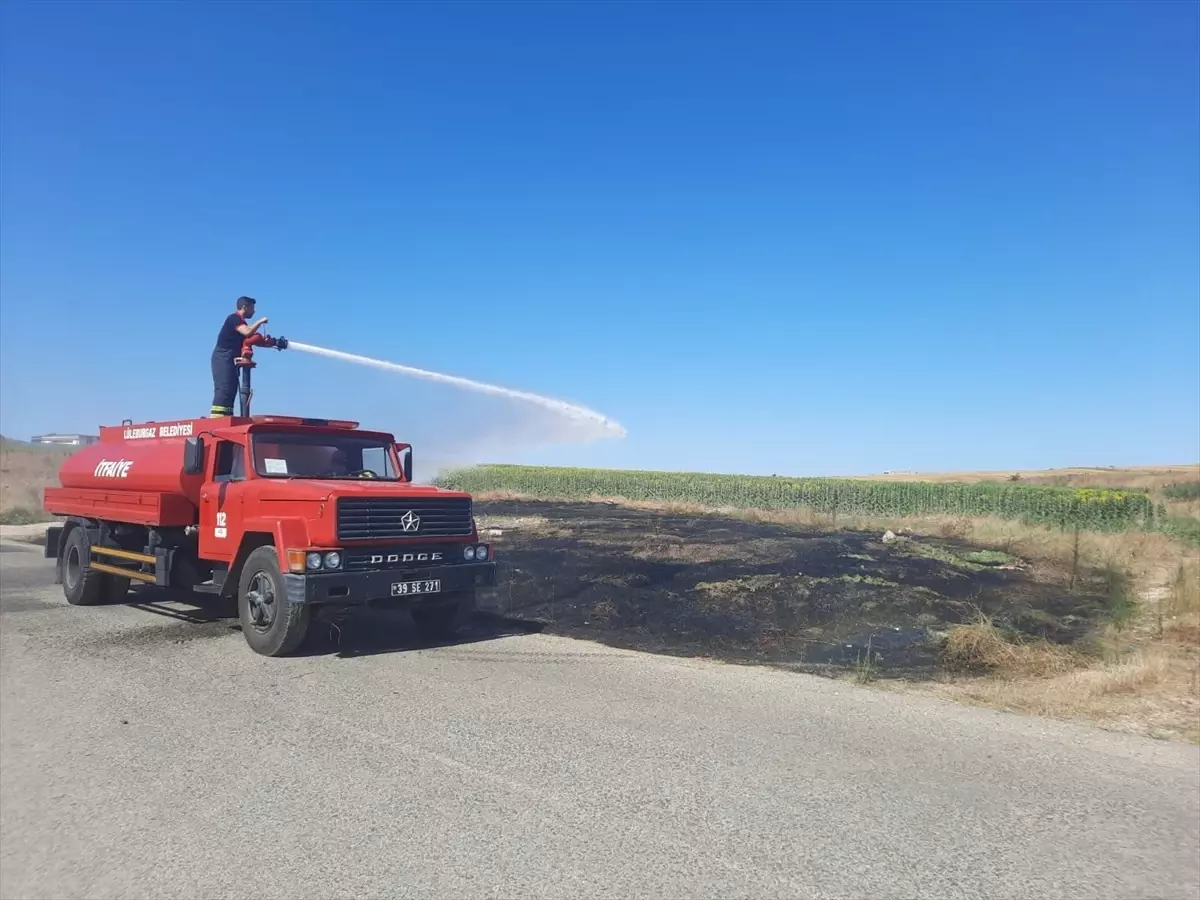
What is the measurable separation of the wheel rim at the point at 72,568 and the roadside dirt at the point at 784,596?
20.7 ft

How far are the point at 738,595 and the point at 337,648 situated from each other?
22.3ft

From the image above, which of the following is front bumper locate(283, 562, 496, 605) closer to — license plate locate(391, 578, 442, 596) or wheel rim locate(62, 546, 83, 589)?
license plate locate(391, 578, 442, 596)

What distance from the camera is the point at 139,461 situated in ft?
36.9

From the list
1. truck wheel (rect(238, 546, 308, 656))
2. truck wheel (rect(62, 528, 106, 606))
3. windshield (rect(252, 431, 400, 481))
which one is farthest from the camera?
truck wheel (rect(62, 528, 106, 606))

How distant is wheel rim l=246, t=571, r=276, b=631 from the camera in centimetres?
868

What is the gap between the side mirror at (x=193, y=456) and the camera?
31.9ft

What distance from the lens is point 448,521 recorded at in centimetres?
946

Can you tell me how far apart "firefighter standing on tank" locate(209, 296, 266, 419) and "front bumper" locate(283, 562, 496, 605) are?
13.7ft

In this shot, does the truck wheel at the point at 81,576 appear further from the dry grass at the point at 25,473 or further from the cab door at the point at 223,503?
the dry grass at the point at 25,473

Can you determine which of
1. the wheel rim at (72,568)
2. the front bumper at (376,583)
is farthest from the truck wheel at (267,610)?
the wheel rim at (72,568)

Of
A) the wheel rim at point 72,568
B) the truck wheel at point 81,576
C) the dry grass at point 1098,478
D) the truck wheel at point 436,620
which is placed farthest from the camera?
the dry grass at point 1098,478

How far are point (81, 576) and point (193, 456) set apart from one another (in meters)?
4.10

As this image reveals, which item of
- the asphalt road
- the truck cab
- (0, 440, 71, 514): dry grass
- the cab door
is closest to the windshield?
the truck cab

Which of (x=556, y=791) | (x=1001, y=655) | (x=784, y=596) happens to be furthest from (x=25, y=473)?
(x=1001, y=655)
